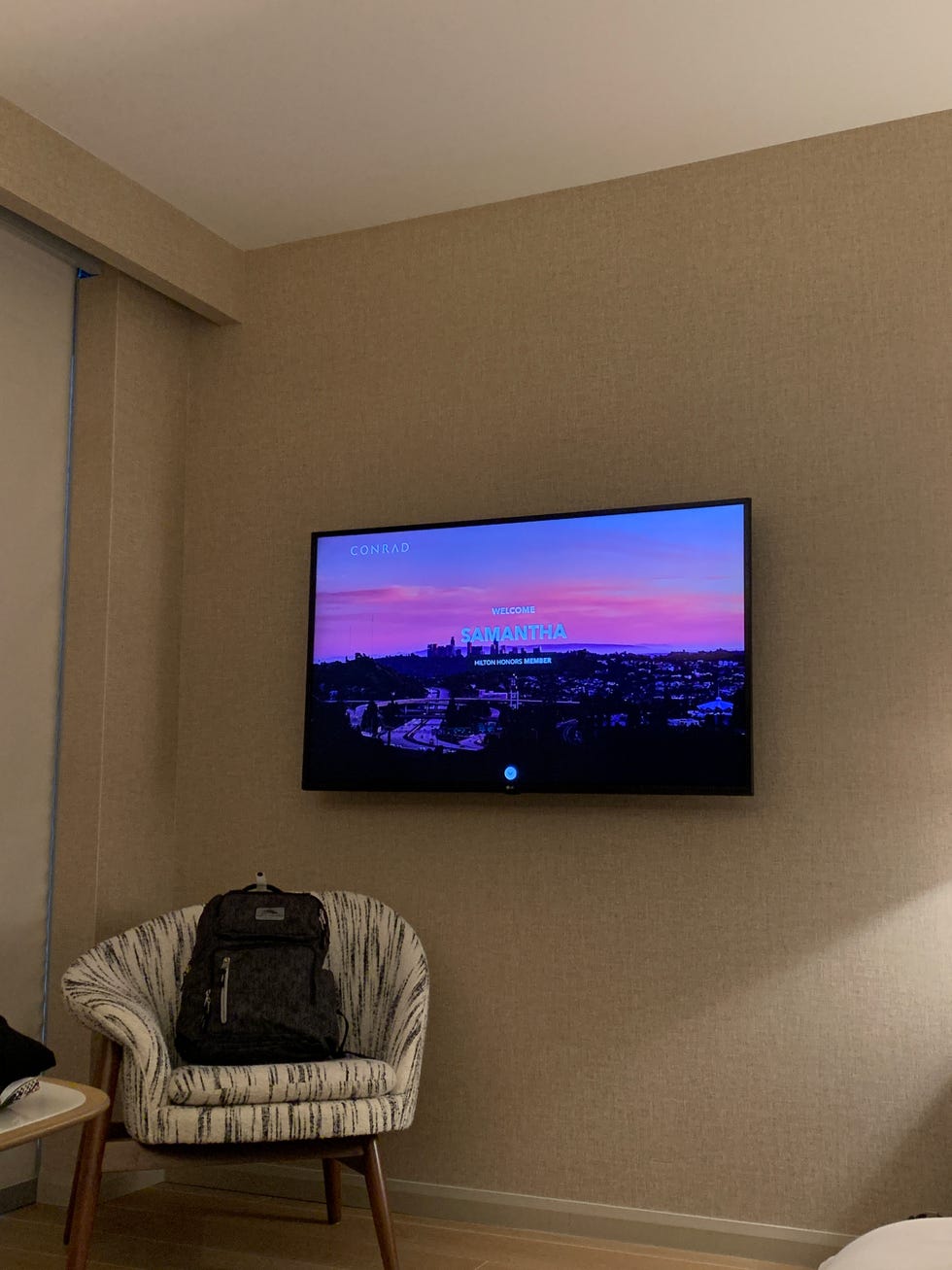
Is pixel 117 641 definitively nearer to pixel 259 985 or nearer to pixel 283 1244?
pixel 259 985

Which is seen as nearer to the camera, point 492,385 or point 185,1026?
point 185,1026

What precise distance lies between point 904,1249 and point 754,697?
1.68 m

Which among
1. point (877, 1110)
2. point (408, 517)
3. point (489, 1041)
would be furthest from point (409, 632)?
point (877, 1110)

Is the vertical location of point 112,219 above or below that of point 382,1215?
above

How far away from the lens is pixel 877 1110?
2793mm

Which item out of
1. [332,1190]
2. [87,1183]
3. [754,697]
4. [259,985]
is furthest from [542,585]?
[87,1183]

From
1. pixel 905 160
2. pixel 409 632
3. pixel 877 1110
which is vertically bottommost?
pixel 877 1110

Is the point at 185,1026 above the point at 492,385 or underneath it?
underneath

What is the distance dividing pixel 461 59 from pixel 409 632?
1446 mm

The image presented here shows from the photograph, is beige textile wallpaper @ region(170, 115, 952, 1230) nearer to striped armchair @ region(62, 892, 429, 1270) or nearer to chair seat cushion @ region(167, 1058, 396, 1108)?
striped armchair @ region(62, 892, 429, 1270)

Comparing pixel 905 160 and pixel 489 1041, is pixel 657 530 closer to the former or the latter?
pixel 905 160

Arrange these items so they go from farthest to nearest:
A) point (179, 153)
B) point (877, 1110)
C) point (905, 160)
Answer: point (179, 153) < point (905, 160) < point (877, 1110)

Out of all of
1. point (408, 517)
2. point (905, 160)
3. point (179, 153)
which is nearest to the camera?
point (905, 160)

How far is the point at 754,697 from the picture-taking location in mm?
3041
